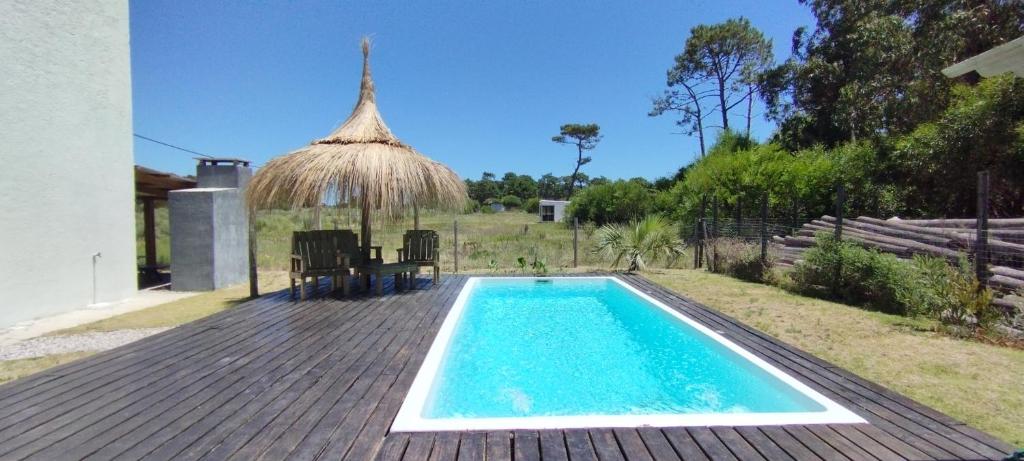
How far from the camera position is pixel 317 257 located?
22.8 ft

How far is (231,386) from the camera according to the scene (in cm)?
333

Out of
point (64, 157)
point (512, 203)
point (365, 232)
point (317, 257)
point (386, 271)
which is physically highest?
point (512, 203)

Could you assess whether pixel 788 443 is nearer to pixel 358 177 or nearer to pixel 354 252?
pixel 358 177

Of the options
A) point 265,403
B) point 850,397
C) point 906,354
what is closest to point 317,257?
point 265,403

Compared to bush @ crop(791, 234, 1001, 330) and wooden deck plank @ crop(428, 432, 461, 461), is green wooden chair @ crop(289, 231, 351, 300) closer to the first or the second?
wooden deck plank @ crop(428, 432, 461, 461)

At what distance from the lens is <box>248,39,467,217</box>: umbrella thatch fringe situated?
6551mm

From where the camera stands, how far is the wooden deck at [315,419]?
2.41 m

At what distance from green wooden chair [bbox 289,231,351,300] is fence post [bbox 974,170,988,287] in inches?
313

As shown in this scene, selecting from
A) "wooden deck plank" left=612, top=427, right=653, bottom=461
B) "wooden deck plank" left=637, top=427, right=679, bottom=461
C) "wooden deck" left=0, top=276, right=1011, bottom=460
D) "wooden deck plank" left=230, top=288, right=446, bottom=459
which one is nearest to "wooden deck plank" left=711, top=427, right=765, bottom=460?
"wooden deck" left=0, top=276, right=1011, bottom=460

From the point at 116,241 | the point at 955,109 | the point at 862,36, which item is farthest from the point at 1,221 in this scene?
the point at 862,36

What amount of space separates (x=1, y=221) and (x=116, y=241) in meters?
1.94

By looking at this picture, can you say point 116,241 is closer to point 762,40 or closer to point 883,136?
point 883,136

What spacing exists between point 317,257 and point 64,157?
389 centimetres

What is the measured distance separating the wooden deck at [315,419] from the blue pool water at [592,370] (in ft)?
1.08
